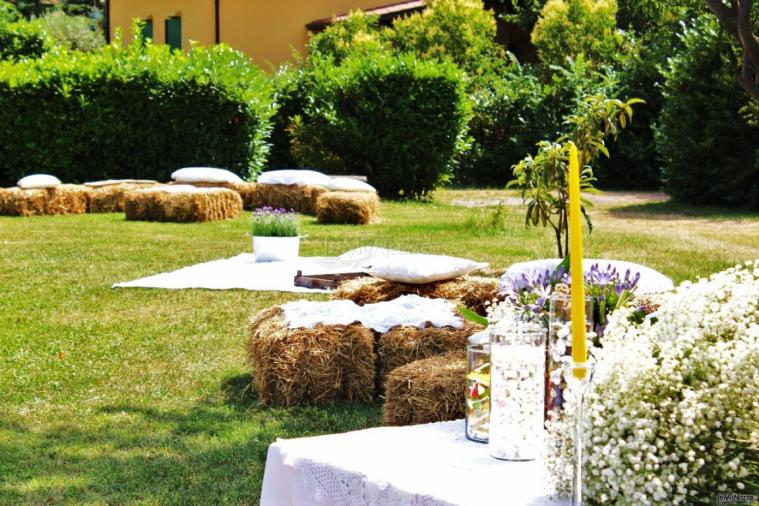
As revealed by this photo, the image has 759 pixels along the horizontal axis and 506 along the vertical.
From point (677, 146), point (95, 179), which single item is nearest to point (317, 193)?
point (95, 179)

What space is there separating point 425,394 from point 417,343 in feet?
2.86

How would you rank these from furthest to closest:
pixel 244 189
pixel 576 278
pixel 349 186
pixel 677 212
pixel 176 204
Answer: pixel 244 189, pixel 677 212, pixel 349 186, pixel 176 204, pixel 576 278

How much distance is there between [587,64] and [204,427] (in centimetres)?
1945

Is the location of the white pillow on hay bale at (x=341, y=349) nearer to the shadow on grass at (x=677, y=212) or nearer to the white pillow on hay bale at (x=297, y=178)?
the white pillow on hay bale at (x=297, y=178)

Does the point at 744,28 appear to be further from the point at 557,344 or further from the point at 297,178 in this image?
the point at 297,178

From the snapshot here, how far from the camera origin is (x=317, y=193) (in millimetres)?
15320

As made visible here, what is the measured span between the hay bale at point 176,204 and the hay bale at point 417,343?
9.50 m

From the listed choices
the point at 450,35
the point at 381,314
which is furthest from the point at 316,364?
the point at 450,35

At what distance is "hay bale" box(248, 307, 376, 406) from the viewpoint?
495 centimetres

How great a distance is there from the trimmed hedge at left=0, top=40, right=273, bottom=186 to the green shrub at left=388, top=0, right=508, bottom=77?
320 inches

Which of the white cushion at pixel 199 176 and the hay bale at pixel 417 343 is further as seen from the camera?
the white cushion at pixel 199 176

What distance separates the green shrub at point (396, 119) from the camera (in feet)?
56.5

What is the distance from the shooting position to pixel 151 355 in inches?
239

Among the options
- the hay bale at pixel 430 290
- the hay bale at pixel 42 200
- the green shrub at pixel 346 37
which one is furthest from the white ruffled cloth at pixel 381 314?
the green shrub at pixel 346 37
